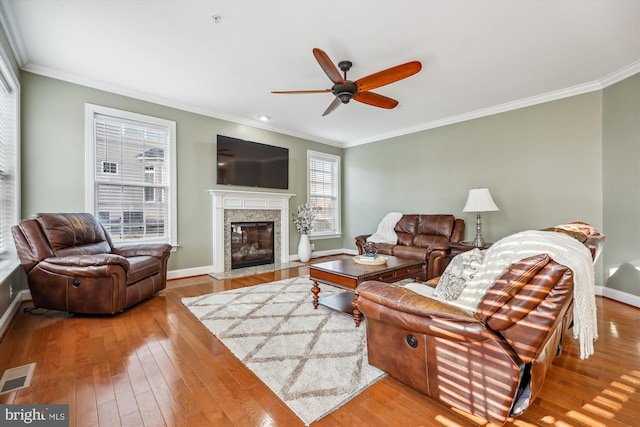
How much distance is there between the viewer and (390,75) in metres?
2.53

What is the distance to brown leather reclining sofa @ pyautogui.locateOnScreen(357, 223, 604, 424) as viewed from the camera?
1180 millimetres

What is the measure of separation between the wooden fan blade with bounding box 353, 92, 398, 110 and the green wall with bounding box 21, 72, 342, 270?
9.03ft

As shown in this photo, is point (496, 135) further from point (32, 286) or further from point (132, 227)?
point (32, 286)

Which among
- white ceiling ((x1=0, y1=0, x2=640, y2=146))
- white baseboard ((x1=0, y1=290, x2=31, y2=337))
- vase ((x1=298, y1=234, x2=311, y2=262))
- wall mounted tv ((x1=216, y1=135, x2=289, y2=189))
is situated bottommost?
white baseboard ((x1=0, y1=290, x2=31, y2=337))

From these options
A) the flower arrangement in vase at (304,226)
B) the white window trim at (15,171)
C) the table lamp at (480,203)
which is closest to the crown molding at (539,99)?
the table lamp at (480,203)

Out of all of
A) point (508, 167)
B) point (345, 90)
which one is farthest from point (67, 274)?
point (508, 167)

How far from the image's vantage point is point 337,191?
6.77m

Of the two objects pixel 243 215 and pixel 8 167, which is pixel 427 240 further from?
pixel 8 167

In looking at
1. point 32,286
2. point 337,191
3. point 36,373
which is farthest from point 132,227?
point 337,191

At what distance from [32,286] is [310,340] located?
2.78 meters

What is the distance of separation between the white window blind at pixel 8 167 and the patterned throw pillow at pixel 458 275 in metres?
4.29

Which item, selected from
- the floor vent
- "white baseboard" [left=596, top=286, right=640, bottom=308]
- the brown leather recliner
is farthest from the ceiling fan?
"white baseboard" [left=596, top=286, right=640, bottom=308]

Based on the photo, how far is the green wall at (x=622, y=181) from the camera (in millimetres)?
3185

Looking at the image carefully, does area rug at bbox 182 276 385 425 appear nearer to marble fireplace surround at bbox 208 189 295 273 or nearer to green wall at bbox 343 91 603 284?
marble fireplace surround at bbox 208 189 295 273
